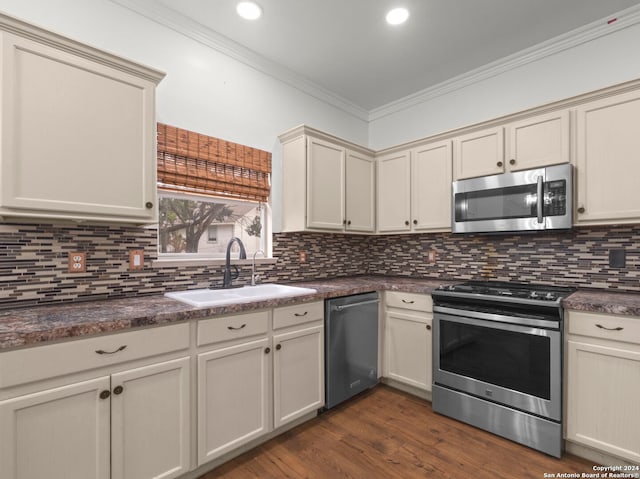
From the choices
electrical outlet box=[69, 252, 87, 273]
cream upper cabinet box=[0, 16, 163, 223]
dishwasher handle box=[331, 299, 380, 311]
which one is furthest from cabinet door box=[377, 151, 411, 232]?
electrical outlet box=[69, 252, 87, 273]

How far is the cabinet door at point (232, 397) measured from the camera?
1714 mm

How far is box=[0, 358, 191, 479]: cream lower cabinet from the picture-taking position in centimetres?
123

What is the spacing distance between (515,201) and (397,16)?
5.03 ft

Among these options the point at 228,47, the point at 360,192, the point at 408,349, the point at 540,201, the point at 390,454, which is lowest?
the point at 390,454

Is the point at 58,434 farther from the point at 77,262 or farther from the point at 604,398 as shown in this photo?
the point at 604,398

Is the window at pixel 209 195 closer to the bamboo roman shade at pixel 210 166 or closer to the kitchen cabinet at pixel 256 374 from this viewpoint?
the bamboo roman shade at pixel 210 166

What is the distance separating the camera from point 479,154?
2627mm

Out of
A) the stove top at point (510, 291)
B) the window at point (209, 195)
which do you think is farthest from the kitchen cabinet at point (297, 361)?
the stove top at point (510, 291)

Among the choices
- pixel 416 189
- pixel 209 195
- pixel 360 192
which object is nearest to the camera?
pixel 209 195

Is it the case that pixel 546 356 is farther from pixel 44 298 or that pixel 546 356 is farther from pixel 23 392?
pixel 44 298

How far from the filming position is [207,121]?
2432 millimetres

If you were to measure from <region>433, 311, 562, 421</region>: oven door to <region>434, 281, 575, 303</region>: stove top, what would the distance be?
0.55 ft

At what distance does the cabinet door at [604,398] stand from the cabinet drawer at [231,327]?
70.5 inches

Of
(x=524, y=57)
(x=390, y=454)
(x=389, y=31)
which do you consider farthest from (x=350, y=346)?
(x=524, y=57)
